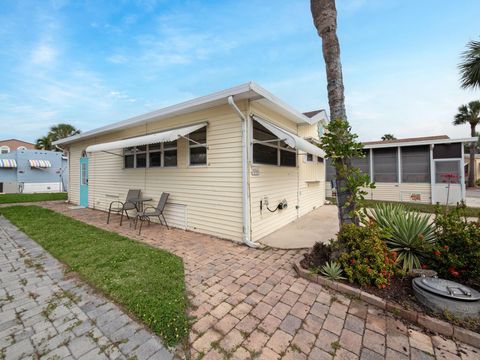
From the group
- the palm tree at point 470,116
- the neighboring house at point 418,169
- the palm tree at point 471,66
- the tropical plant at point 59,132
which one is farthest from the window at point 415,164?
the tropical plant at point 59,132

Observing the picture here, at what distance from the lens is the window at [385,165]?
1303cm

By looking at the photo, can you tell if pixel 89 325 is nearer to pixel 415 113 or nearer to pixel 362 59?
pixel 362 59

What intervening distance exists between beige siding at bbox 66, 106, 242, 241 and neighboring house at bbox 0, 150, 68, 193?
23359mm

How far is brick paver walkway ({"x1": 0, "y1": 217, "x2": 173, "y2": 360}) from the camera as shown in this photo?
1931 millimetres

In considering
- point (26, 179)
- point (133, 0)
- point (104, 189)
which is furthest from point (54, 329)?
point (26, 179)

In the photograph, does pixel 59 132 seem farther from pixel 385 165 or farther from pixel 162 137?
pixel 385 165

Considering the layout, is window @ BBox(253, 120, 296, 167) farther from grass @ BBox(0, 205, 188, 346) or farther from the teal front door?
the teal front door

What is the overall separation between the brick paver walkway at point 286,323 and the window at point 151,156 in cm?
414

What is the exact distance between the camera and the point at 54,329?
7.30 feet

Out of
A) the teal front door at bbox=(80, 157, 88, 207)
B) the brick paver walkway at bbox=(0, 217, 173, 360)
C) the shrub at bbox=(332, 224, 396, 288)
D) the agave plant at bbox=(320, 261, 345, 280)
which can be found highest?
the teal front door at bbox=(80, 157, 88, 207)

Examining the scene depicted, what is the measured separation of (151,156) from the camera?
7.50 m

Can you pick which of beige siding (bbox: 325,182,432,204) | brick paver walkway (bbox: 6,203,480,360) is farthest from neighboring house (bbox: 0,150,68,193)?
beige siding (bbox: 325,182,432,204)

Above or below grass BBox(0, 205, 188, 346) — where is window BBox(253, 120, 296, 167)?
above

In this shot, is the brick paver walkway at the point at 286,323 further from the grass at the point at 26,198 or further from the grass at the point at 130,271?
the grass at the point at 26,198
